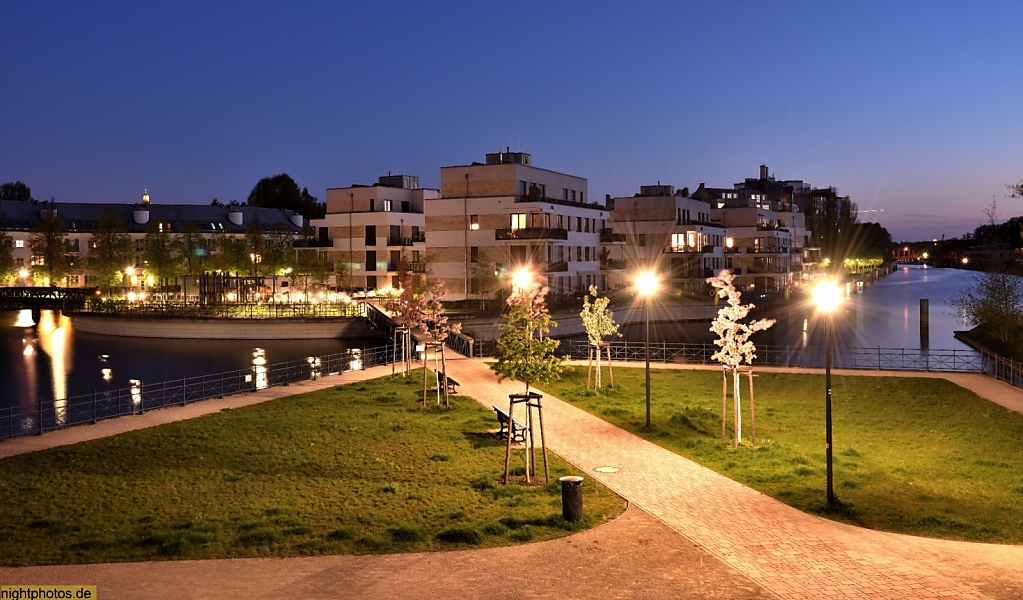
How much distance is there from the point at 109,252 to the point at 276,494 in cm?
9267

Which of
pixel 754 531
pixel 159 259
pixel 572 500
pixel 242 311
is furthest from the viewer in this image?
pixel 159 259

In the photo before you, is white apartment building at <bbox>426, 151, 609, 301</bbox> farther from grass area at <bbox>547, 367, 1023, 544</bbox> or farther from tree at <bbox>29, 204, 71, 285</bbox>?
tree at <bbox>29, 204, 71, 285</bbox>

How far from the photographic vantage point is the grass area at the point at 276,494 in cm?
1300

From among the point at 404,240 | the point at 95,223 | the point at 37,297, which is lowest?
the point at 37,297

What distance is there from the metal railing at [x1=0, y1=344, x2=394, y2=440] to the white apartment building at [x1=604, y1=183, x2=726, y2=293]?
49510 mm

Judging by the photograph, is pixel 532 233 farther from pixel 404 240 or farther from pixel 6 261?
pixel 6 261

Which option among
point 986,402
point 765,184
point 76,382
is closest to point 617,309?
point 76,382

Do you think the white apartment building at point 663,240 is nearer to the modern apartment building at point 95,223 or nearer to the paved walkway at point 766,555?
the modern apartment building at point 95,223

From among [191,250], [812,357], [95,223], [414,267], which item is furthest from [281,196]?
[812,357]

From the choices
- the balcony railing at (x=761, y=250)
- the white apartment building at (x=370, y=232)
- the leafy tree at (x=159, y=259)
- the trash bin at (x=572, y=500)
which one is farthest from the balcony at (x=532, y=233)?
the trash bin at (x=572, y=500)

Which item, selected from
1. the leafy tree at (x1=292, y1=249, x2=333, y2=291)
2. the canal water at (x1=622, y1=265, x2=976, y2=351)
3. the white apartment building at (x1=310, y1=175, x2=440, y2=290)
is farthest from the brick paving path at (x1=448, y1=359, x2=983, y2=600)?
the white apartment building at (x1=310, y1=175, x2=440, y2=290)

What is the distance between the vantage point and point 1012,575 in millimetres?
11539

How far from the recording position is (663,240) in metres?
95.1

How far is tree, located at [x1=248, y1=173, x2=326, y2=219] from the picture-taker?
5728 inches
